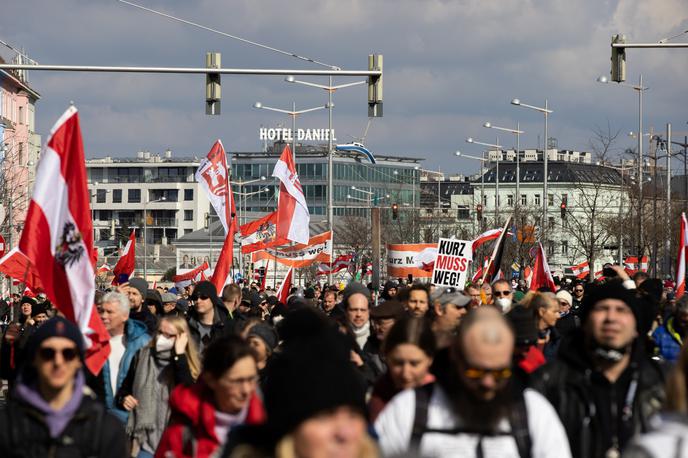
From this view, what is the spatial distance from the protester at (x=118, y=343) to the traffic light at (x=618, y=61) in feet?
41.8

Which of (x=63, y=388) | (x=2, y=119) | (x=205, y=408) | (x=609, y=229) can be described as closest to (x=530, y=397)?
(x=205, y=408)

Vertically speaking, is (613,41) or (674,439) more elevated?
(613,41)

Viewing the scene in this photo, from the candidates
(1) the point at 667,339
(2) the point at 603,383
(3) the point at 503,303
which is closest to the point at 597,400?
(2) the point at 603,383

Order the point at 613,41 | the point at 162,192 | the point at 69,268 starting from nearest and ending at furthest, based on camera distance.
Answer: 1. the point at 69,268
2. the point at 613,41
3. the point at 162,192

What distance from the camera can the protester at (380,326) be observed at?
31.8 feet

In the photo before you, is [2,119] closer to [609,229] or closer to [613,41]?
[609,229]

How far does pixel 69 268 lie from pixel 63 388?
9.80 ft

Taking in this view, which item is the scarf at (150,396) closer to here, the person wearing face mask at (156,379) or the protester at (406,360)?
the person wearing face mask at (156,379)

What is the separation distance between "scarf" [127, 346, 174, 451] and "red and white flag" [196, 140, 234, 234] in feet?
43.6

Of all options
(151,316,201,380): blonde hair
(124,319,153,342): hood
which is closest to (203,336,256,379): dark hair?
(151,316,201,380): blonde hair

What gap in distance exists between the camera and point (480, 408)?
5098mm

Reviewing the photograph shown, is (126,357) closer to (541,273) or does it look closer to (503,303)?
(503,303)

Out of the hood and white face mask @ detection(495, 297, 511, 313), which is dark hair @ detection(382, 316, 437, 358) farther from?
white face mask @ detection(495, 297, 511, 313)

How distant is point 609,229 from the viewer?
181 ft
